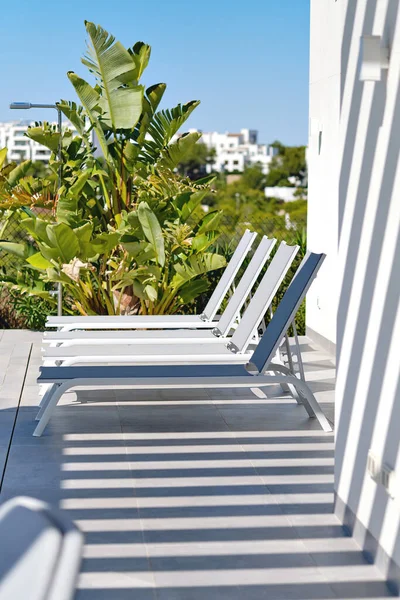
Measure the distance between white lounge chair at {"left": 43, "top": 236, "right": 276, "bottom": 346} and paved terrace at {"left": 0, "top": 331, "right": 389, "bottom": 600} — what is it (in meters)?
Answer: 0.49

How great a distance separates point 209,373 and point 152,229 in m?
4.03

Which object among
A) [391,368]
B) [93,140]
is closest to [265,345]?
[391,368]

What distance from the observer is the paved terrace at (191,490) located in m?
3.89

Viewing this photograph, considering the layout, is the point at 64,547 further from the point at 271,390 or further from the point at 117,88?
the point at 117,88

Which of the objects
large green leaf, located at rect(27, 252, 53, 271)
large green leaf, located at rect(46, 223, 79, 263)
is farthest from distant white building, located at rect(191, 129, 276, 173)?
large green leaf, located at rect(46, 223, 79, 263)

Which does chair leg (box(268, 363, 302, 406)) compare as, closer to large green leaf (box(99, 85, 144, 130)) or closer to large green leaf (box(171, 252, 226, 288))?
large green leaf (box(171, 252, 226, 288))

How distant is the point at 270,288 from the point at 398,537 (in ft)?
12.1

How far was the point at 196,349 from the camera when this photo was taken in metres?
6.98

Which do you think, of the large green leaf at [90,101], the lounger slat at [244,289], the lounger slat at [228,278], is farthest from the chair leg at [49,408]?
the large green leaf at [90,101]

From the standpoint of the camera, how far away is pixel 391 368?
387 centimetres

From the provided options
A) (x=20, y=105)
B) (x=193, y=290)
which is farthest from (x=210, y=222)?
(x=20, y=105)

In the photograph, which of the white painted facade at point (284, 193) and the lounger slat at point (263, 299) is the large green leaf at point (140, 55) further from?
the white painted facade at point (284, 193)

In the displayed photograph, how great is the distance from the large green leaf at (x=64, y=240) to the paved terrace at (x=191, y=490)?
2.25 metres

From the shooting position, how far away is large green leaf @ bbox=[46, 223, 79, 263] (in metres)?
9.55
